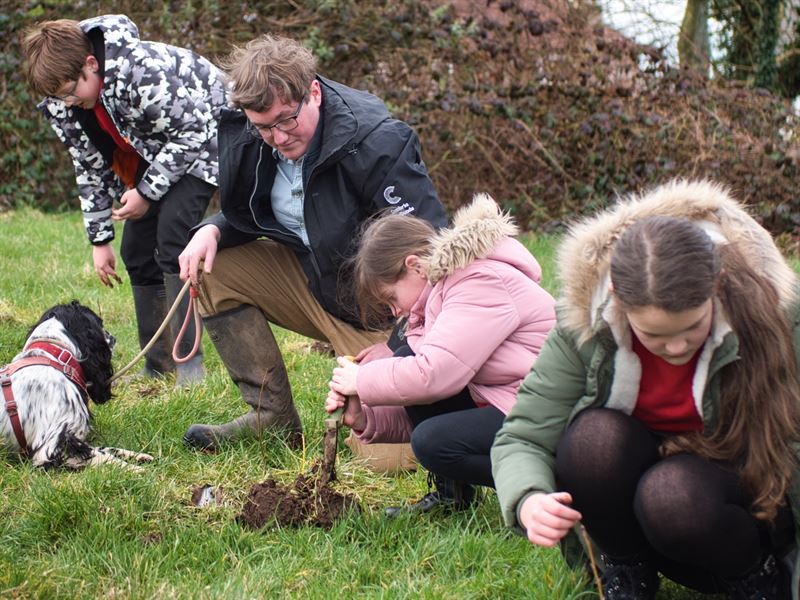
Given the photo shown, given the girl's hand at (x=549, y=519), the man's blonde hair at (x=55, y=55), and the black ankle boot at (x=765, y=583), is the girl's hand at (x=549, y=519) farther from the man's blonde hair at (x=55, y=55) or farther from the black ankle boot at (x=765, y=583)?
the man's blonde hair at (x=55, y=55)

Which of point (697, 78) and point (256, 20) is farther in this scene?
point (256, 20)

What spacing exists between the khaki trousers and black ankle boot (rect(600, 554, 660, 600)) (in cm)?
180

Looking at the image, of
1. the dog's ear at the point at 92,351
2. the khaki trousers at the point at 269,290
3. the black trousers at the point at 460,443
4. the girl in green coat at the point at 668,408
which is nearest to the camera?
the girl in green coat at the point at 668,408

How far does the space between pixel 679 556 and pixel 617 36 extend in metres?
8.10

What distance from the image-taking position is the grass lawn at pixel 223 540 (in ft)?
9.50

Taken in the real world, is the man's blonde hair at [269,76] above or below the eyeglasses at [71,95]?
above

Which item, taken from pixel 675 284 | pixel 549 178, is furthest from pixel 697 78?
pixel 675 284

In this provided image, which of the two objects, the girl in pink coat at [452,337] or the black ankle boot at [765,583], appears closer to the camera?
the black ankle boot at [765,583]

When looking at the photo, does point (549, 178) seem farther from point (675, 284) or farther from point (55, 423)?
point (675, 284)

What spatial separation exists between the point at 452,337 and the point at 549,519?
911 mm

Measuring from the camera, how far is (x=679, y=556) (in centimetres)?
256

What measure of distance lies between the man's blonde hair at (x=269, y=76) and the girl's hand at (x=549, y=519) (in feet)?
6.40

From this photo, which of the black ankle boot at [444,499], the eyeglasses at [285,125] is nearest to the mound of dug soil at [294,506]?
the black ankle boot at [444,499]

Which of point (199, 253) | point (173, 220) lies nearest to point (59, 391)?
point (199, 253)
